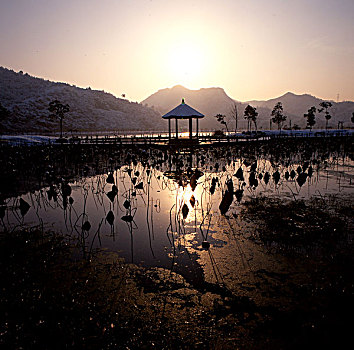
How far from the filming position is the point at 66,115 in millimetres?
142125

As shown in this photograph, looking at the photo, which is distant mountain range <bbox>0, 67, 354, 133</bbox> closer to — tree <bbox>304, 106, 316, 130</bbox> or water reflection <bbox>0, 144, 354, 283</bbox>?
tree <bbox>304, 106, 316, 130</bbox>

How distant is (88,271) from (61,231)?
2.59 m

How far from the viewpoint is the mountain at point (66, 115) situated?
125875mm

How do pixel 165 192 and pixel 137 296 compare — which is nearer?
pixel 137 296

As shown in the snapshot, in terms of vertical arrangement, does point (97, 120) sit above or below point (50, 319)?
above

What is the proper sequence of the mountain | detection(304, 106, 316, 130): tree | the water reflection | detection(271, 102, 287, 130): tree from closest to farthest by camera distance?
the water reflection < detection(304, 106, 316, 130): tree < detection(271, 102, 287, 130): tree < the mountain

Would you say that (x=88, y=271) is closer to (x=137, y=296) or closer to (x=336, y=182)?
(x=137, y=296)

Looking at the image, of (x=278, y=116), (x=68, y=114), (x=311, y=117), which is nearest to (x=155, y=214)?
(x=311, y=117)

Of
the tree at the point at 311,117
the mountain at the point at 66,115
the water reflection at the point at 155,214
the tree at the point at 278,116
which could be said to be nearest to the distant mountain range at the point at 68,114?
the mountain at the point at 66,115

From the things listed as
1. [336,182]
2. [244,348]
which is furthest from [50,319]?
[336,182]

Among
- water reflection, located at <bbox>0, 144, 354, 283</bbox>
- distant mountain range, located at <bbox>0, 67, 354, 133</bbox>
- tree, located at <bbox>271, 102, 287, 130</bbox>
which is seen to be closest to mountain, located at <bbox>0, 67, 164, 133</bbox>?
distant mountain range, located at <bbox>0, 67, 354, 133</bbox>

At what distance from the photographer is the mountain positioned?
413 feet

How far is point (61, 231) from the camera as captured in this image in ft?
24.5

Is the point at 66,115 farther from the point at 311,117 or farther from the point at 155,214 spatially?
the point at 155,214
